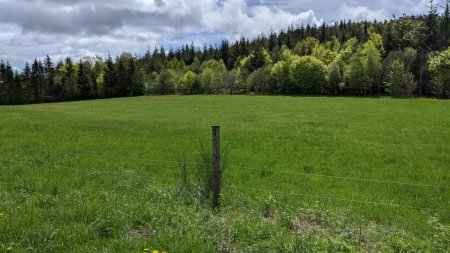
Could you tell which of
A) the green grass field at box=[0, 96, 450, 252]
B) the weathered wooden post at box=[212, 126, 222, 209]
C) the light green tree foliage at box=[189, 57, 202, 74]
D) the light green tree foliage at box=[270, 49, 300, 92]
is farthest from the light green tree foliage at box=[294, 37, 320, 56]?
the weathered wooden post at box=[212, 126, 222, 209]

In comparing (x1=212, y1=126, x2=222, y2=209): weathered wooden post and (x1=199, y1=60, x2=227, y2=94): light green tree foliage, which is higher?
(x1=199, y1=60, x2=227, y2=94): light green tree foliage

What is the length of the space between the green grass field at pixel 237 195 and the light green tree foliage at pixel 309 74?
A: 307 ft

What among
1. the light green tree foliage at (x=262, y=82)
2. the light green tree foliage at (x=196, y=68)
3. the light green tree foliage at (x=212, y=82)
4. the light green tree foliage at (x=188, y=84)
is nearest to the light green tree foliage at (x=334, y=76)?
the light green tree foliage at (x=262, y=82)

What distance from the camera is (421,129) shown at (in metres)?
30.3

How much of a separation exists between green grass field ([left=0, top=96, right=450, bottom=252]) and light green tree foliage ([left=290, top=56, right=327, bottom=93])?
93.5m

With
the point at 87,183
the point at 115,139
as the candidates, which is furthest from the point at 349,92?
the point at 87,183

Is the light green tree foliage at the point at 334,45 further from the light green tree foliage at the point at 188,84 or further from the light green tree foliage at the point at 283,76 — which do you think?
the light green tree foliage at the point at 188,84

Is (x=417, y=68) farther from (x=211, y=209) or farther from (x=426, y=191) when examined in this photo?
(x=211, y=209)

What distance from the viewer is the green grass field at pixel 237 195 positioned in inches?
280

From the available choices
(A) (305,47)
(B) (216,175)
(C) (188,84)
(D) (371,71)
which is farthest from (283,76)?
(B) (216,175)

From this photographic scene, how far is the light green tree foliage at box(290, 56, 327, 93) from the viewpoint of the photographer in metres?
119

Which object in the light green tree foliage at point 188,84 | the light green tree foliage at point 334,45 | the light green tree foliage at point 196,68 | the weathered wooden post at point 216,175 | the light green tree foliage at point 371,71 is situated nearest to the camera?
the weathered wooden post at point 216,175

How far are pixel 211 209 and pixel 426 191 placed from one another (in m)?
8.76

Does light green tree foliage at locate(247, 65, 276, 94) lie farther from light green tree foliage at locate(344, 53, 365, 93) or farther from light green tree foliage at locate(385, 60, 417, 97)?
light green tree foliage at locate(385, 60, 417, 97)
